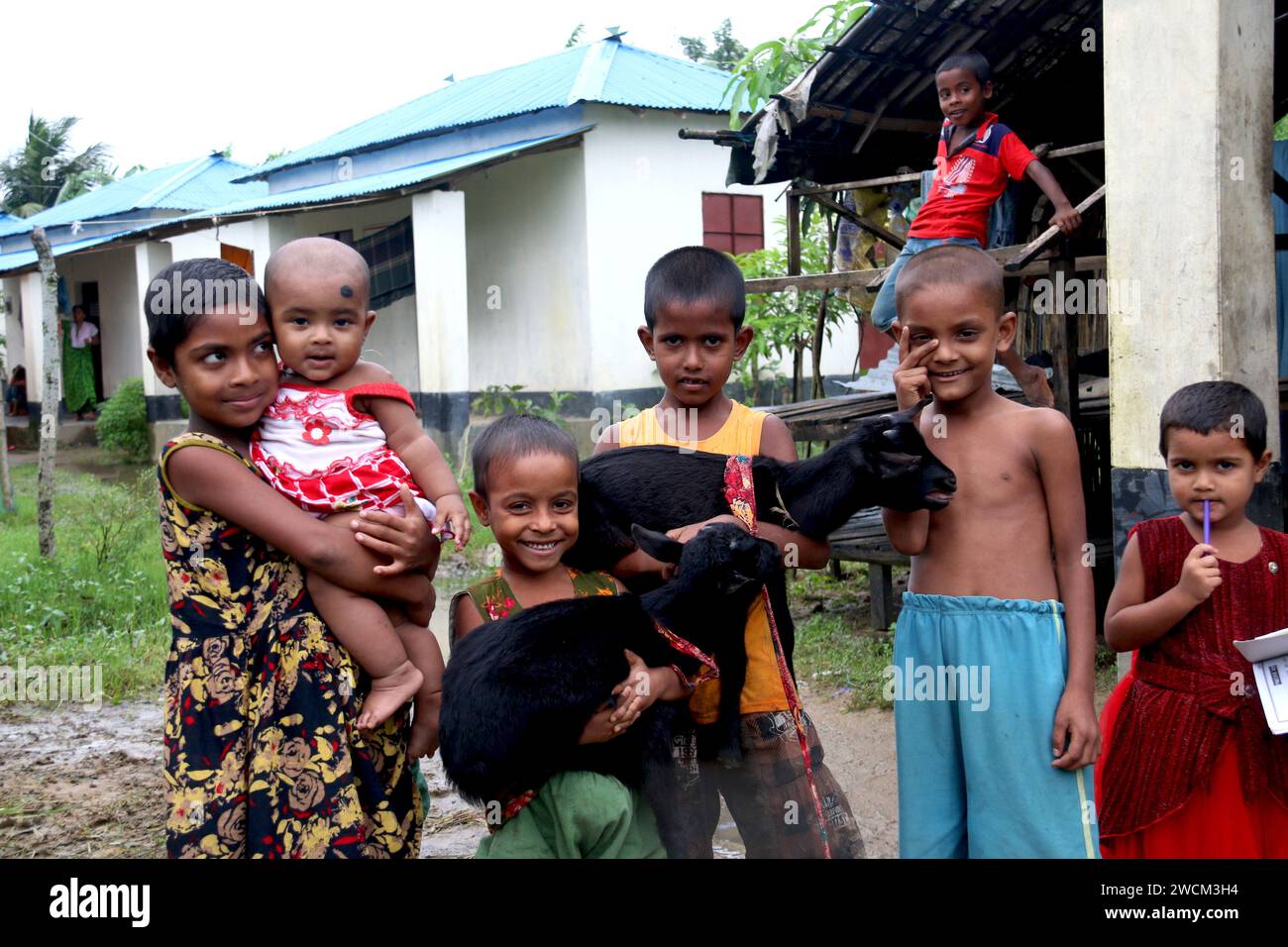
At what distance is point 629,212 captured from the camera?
13812 mm

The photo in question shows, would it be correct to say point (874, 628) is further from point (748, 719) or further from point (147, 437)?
point (147, 437)

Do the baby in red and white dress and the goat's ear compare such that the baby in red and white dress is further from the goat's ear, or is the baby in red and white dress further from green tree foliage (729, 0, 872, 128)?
green tree foliage (729, 0, 872, 128)

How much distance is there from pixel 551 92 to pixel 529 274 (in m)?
2.25

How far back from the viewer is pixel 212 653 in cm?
222

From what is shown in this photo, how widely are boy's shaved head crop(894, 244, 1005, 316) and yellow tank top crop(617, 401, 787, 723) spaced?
17.9 inches

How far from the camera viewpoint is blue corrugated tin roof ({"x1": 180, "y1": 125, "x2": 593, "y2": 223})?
40.6 ft

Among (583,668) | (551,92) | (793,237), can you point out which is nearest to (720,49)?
(551,92)

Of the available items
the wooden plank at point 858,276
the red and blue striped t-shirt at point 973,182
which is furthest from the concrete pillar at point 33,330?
the red and blue striped t-shirt at point 973,182

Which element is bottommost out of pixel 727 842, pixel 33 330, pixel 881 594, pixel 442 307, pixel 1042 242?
pixel 727 842

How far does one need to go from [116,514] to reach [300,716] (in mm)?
7849

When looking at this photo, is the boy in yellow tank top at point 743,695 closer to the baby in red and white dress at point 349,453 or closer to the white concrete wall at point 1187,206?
the baby in red and white dress at point 349,453

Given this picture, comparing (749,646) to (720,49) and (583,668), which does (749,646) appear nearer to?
(583,668)

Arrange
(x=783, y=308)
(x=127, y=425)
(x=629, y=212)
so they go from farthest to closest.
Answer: (x=127, y=425) < (x=629, y=212) < (x=783, y=308)
